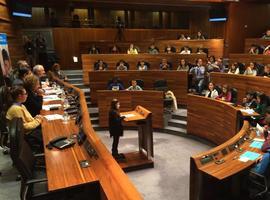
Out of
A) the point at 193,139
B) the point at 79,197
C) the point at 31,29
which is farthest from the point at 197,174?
the point at 31,29

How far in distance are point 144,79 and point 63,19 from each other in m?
Answer: 7.09

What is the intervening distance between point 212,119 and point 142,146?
5.50 ft

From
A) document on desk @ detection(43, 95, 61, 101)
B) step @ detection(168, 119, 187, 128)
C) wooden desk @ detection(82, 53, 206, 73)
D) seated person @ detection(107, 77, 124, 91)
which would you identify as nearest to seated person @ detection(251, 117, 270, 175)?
step @ detection(168, 119, 187, 128)

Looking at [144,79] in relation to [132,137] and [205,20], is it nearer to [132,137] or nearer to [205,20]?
[132,137]

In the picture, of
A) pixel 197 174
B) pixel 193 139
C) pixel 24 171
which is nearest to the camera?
pixel 24 171

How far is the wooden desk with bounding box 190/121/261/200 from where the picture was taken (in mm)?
2766

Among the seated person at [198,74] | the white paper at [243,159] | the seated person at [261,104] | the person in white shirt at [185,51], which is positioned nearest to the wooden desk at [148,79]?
the seated person at [198,74]

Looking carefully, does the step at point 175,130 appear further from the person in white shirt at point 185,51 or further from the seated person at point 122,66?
the person in white shirt at point 185,51

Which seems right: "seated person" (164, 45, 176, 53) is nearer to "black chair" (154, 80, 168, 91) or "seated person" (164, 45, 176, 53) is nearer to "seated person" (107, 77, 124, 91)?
"black chair" (154, 80, 168, 91)

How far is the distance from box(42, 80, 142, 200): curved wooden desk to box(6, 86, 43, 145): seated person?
1.64ft

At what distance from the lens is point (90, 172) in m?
2.09

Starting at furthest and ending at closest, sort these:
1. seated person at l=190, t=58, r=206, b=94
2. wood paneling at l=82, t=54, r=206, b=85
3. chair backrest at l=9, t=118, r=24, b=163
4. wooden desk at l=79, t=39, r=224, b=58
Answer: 1. wooden desk at l=79, t=39, r=224, b=58
2. wood paneling at l=82, t=54, r=206, b=85
3. seated person at l=190, t=58, r=206, b=94
4. chair backrest at l=9, t=118, r=24, b=163

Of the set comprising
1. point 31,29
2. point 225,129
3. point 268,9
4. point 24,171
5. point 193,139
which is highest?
point 268,9

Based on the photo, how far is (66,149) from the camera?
2.61 m
